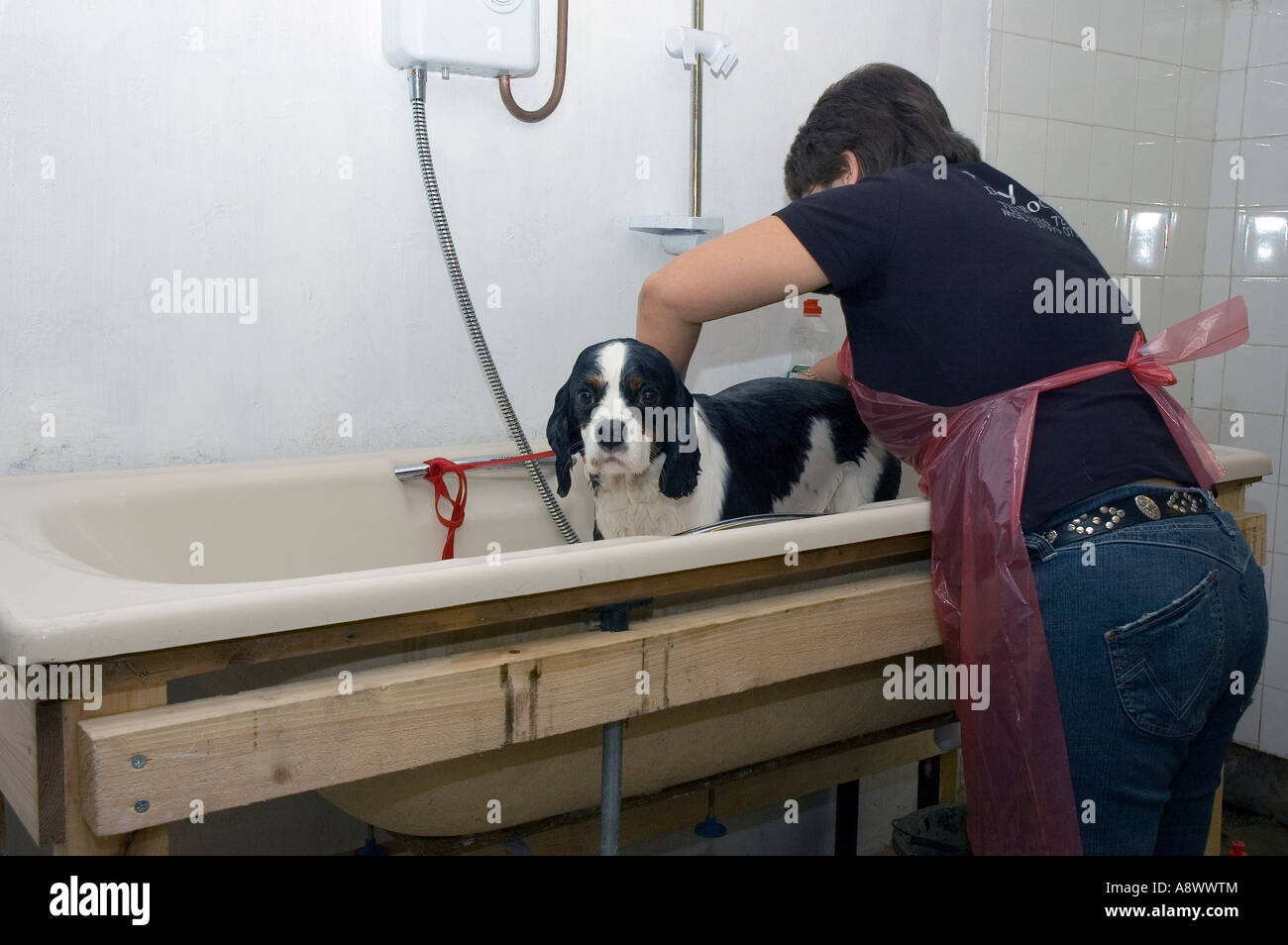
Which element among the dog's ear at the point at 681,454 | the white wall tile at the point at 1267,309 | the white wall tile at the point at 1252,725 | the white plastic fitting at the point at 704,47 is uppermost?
the white plastic fitting at the point at 704,47

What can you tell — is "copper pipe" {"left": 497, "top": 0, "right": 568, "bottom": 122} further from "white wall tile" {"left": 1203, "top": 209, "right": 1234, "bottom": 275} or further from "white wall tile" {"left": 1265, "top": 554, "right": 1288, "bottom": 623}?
"white wall tile" {"left": 1265, "top": 554, "right": 1288, "bottom": 623}

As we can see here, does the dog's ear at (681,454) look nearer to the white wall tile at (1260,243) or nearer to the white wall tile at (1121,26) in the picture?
the white wall tile at (1121,26)

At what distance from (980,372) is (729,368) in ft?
3.42

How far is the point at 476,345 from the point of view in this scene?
183 centimetres

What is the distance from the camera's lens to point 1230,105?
2.81 m

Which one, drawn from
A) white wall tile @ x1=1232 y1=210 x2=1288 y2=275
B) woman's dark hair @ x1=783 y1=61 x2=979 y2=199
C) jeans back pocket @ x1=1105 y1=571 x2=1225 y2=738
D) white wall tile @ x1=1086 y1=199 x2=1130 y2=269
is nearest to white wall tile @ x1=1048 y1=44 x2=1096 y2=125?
white wall tile @ x1=1086 y1=199 x2=1130 y2=269

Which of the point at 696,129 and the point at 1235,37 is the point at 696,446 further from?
the point at 1235,37

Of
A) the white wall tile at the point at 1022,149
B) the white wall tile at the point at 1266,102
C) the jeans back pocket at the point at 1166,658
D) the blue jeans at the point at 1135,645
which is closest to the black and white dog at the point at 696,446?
the blue jeans at the point at 1135,645

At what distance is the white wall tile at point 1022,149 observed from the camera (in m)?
2.53

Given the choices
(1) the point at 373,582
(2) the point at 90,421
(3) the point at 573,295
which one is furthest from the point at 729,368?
(1) the point at 373,582

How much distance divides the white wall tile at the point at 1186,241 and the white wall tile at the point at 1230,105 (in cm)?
21

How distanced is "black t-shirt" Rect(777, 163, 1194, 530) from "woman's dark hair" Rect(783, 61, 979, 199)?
15 centimetres
